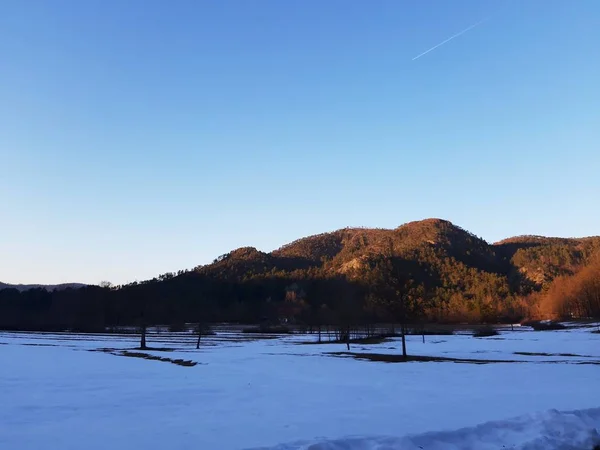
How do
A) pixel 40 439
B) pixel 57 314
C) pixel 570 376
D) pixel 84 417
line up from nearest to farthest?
pixel 40 439, pixel 84 417, pixel 570 376, pixel 57 314

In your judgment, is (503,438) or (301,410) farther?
(301,410)

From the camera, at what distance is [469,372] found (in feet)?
87.0

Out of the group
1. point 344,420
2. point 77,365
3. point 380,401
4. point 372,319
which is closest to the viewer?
point 344,420

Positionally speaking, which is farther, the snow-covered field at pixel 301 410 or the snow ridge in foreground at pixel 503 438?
the snow-covered field at pixel 301 410

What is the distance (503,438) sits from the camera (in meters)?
11.1

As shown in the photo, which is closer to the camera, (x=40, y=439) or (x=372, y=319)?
(x=40, y=439)

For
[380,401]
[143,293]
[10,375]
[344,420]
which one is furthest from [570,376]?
[143,293]

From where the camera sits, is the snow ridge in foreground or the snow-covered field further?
the snow-covered field

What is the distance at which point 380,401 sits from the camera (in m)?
16.6

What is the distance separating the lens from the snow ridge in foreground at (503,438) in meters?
10.3

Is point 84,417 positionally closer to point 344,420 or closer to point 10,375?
point 344,420

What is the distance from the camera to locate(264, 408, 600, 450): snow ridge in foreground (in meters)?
10.3

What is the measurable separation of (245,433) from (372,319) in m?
85.9

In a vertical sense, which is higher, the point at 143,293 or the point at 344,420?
the point at 143,293
